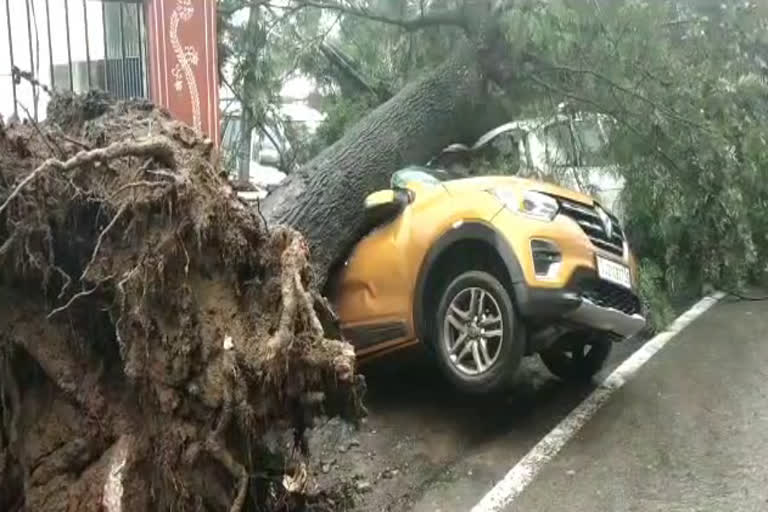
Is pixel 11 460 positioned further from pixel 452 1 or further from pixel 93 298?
pixel 452 1

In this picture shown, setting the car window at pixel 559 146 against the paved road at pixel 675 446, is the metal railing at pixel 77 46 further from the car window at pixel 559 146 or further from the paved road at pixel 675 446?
the paved road at pixel 675 446

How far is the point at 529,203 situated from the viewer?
579 cm

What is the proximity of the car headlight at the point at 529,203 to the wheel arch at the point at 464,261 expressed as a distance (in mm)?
221

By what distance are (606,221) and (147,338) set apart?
3397 millimetres

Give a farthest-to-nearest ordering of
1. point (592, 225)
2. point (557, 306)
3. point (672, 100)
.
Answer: point (672, 100)
point (592, 225)
point (557, 306)

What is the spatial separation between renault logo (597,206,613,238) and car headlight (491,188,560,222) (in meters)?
0.50

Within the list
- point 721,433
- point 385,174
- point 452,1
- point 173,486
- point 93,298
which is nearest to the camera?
point 173,486

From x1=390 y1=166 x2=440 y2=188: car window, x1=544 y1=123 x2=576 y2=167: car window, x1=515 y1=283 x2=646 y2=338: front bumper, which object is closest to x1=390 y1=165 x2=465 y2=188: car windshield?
x1=390 y1=166 x2=440 y2=188: car window

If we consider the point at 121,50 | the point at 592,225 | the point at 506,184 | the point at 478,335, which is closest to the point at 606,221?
the point at 592,225

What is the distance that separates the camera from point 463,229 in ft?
18.9

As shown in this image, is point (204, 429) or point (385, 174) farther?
point (385, 174)

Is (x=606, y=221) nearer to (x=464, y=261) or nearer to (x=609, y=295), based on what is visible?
(x=609, y=295)

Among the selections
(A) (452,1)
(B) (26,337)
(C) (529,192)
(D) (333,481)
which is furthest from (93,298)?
(A) (452,1)

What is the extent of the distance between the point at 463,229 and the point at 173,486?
254 cm
